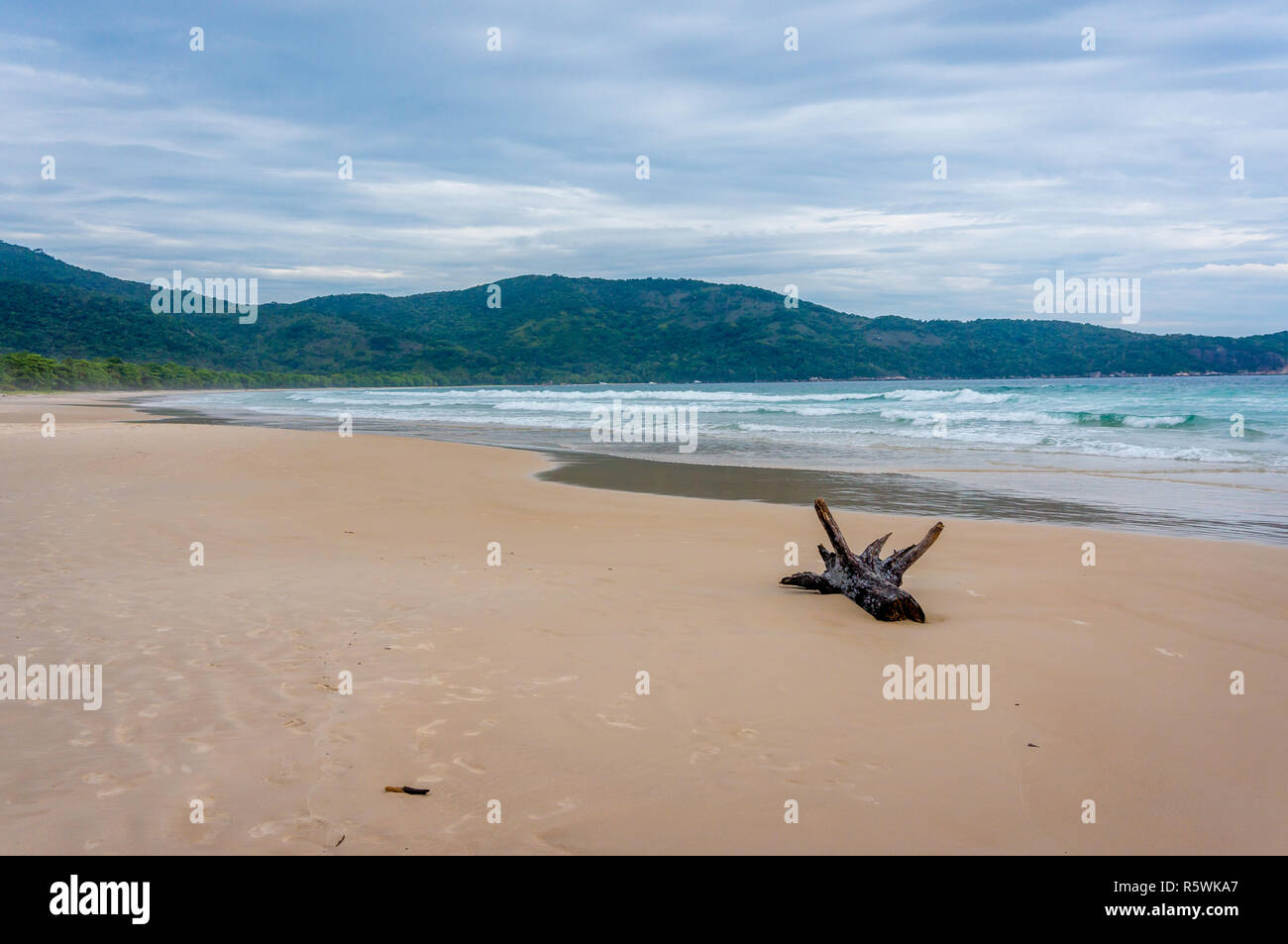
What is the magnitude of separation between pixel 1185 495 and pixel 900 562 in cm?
900

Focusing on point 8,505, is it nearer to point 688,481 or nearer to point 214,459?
point 214,459

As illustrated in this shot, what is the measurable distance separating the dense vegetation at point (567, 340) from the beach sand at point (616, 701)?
7859 cm

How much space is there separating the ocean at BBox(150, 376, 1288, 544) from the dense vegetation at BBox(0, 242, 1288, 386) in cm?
6355

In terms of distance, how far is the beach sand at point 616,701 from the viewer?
292 centimetres

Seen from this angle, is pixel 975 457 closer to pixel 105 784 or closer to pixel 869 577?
pixel 869 577

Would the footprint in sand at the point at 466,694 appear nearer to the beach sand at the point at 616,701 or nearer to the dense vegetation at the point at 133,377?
the beach sand at the point at 616,701

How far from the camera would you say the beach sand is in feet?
9.57

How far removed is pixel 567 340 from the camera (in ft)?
482

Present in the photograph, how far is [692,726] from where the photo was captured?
12.3 ft

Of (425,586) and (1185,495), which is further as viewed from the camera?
(1185,495)

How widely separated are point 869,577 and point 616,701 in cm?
275

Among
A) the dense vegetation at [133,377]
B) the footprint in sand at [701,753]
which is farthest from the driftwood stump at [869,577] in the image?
the dense vegetation at [133,377]
